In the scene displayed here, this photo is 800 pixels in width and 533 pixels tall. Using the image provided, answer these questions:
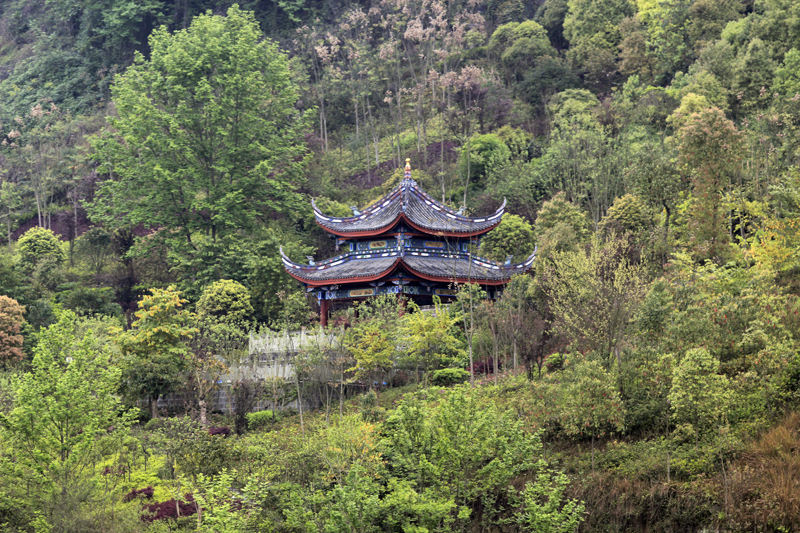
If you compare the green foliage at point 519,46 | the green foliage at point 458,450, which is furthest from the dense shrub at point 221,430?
the green foliage at point 519,46

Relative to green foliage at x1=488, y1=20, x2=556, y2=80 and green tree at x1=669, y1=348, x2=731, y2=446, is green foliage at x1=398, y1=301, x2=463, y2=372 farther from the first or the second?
green foliage at x1=488, y1=20, x2=556, y2=80

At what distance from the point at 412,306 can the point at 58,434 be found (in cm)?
1361

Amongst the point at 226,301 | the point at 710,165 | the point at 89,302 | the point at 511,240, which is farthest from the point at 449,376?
the point at 89,302

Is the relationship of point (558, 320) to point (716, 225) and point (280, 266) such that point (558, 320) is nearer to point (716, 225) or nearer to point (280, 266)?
point (716, 225)

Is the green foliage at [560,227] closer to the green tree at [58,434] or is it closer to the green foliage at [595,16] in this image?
the green tree at [58,434]

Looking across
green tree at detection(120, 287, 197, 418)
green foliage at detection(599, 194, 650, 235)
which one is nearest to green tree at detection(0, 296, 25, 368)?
green tree at detection(120, 287, 197, 418)

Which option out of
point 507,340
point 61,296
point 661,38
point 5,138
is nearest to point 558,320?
point 507,340

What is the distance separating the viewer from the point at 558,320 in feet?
60.2

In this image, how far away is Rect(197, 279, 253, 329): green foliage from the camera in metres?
27.0

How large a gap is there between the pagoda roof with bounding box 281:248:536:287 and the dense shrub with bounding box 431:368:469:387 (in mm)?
4739

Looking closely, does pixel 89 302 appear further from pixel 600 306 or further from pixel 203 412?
pixel 600 306

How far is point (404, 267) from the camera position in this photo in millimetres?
25953

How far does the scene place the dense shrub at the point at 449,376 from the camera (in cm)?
2145

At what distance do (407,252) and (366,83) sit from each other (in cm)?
2297
